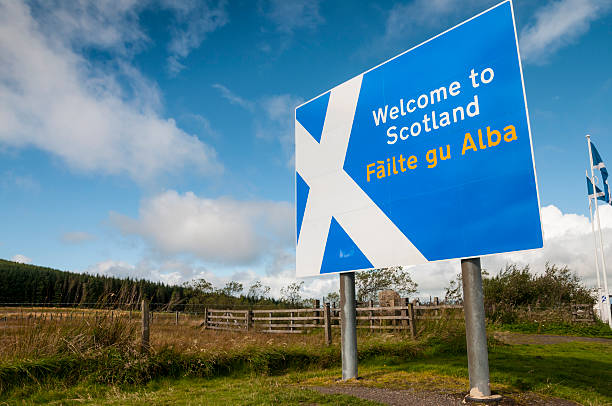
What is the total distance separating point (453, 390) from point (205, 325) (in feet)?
73.8

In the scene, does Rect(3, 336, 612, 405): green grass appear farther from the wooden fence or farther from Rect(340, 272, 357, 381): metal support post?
the wooden fence

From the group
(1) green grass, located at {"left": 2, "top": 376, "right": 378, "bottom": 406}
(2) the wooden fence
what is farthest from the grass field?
(2) the wooden fence

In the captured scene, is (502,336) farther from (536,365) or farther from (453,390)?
(453,390)

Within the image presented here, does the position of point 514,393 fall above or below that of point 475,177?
below

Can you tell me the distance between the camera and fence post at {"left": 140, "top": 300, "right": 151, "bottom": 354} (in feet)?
28.9

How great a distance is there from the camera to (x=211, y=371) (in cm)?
895

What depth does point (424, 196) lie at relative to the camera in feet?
21.0

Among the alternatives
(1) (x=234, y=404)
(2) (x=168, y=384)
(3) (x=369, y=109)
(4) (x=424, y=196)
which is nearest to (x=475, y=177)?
(4) (x=424, y=196)

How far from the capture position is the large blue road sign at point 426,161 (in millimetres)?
5477

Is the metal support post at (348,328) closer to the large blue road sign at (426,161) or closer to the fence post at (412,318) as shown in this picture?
the large blue road sign at (426,161)

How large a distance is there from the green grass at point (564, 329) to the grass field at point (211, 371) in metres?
11.9

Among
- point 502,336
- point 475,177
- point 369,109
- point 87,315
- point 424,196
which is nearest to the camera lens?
point 475,177

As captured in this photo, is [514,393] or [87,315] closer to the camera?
[514,393]

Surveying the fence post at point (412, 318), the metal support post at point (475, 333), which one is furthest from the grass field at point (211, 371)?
the fence post at point (412, 318)
